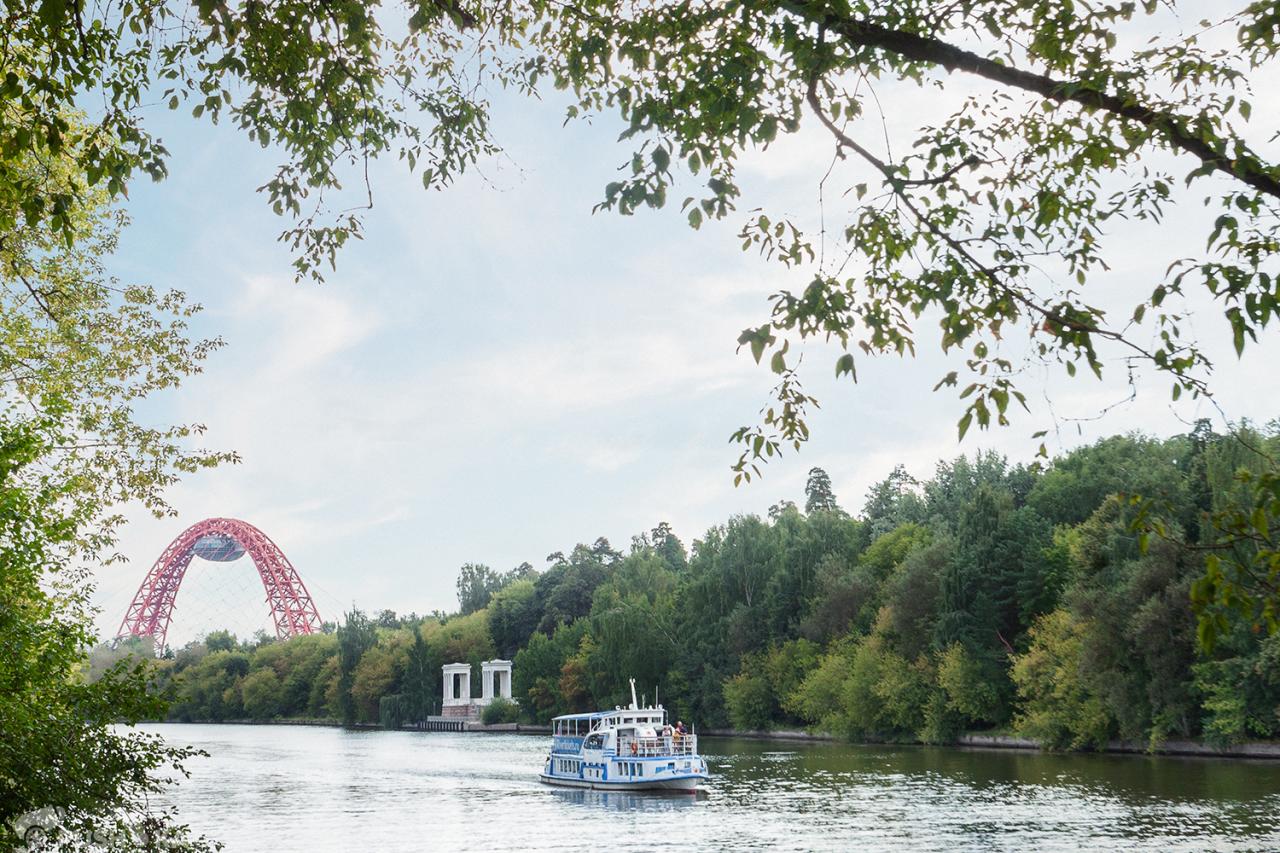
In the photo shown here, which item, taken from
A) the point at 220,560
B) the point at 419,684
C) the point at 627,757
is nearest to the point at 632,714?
the point at 627,757

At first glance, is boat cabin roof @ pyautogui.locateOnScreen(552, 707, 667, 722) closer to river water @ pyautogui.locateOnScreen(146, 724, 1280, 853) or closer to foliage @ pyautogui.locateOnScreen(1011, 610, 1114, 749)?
river water @ pyautogui.locateOnScreen(146, 724, 1280, 853)

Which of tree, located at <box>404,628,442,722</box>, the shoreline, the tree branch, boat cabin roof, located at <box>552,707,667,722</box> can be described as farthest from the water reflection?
tree, located at <box>404,628,442,722</box>

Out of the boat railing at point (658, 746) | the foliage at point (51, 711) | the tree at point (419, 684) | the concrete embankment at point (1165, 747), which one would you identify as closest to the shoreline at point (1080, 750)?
the concrete embankment at point (1165, 747)

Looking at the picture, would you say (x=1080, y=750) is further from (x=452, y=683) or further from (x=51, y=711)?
(x=452, y=683)

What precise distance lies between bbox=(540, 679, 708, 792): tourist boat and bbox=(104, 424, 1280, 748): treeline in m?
13.8

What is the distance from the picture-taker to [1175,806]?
83.7 feet

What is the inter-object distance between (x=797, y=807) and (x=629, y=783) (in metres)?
10.6

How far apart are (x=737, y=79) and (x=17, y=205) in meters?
5.04

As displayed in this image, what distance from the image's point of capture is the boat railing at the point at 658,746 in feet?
127

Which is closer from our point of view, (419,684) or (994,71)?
(994,71)

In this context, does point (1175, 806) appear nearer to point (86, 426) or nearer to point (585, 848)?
point (585, 848)

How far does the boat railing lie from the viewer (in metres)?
38.6

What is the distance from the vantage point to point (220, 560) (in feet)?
465

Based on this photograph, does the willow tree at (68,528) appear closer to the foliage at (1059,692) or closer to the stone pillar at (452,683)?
the foliage at (1059,692)
